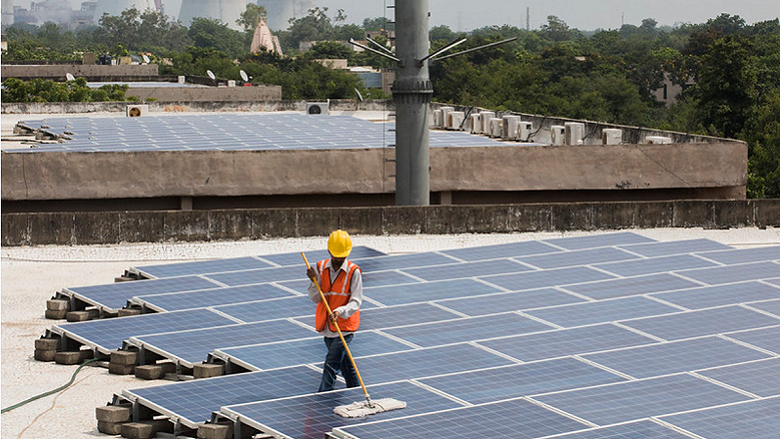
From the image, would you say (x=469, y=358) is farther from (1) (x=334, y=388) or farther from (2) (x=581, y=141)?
(2) (x=581, y=141)

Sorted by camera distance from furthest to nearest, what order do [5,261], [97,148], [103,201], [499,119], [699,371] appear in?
1. [499,119]
2. [97,148]
3. [103,201]
4. [5,261]
5. [699,371]

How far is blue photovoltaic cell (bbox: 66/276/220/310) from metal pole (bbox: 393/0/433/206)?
1264 centimetres

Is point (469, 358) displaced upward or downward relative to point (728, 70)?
downward

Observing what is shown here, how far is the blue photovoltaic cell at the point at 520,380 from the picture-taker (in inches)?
506

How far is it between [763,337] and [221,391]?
6.50 metres

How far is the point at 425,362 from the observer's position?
46.8 ft

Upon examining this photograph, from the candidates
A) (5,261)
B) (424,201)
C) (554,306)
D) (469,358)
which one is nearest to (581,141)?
(424,201)

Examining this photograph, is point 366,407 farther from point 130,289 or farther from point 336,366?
point 130,289

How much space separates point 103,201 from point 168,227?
30.0 ft

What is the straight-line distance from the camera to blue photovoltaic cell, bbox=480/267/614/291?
61.4ft

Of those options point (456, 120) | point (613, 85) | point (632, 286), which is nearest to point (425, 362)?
point (632, 286)

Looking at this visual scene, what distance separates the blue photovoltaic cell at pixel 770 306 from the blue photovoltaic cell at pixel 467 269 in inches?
159

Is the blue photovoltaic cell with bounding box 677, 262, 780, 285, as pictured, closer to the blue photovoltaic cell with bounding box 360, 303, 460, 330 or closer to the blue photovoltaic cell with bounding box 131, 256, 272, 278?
the blue photovoltaic cell with bounding box 360, 303, 460, 330

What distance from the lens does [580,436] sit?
11.1 meters
